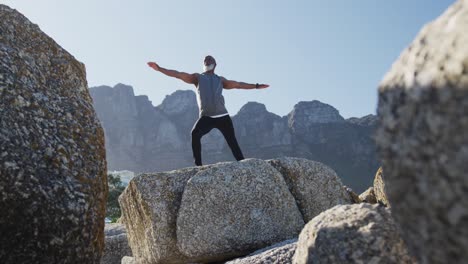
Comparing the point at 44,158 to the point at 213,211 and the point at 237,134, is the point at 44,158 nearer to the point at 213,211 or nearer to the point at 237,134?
the point at 213,211

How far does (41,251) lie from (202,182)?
3570 mm

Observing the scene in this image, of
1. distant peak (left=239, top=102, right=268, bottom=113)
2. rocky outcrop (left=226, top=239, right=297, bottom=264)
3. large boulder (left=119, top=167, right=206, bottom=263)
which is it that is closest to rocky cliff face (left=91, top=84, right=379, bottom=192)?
distant peak (left=239, top=102, right=268, bottom=113)

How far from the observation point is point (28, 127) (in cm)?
455

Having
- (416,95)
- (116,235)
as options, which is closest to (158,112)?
(116,235)

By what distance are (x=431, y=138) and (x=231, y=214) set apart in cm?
586

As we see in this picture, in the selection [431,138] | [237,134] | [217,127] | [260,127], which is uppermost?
[260,127]

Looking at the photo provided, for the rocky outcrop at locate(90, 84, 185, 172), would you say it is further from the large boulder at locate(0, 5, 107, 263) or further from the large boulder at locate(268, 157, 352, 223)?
the large boulder at locate(0, 5, 107, 263)

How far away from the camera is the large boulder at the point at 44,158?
4109 mm

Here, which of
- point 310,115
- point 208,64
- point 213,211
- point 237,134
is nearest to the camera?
point 213,211

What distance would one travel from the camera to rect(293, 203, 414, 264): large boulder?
257 centimetres

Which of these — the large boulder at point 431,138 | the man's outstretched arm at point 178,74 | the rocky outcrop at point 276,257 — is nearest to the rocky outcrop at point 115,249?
the man's outstretched arm at point 178,74

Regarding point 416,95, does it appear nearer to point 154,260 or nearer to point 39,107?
point 39,107

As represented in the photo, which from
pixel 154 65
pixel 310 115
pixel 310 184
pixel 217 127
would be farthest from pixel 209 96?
pixel 310 115

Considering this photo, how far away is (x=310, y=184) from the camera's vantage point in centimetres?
847
